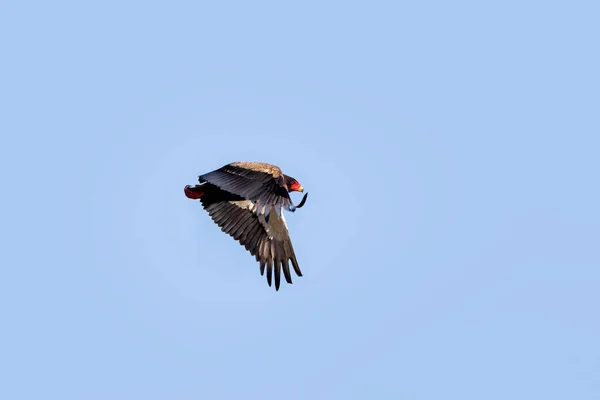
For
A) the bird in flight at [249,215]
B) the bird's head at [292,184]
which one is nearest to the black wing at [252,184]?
the bird in flight at [249,215]

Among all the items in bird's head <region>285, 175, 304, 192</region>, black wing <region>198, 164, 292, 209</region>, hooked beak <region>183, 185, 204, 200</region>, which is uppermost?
hooked beak <region>183, 185, 204, 200</region>

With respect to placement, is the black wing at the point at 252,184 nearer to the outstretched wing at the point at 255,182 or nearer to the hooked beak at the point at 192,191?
the outstretched wing at the point at 255,182

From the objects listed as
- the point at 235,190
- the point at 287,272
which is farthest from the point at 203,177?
the point at 287,272

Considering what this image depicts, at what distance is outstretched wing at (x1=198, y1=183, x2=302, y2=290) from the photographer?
29719 mm

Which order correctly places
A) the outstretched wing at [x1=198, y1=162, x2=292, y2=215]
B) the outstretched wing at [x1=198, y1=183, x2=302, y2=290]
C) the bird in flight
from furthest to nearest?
1. the outstretched wing at [x1=198, y1=183, x2=302, y2=290]
2. the bird in flight
3. the outstretched wing at [x1=198, y1=162, x2=292, y2=215]

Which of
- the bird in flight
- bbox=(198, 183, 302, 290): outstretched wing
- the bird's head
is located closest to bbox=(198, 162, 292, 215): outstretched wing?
the bird in flight

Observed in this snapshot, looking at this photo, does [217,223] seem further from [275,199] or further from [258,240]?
[275,199]

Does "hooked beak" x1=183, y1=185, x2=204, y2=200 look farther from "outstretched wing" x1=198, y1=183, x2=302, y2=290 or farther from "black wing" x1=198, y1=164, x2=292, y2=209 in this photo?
"black wing" x1=198, y1=164, x2=292, y2=209

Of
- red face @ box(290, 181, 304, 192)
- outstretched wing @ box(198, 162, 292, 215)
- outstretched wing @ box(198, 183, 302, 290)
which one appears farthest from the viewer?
outstretched wing @ box(198, 183, 302, 290)

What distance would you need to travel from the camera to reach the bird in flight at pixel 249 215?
89.8ft

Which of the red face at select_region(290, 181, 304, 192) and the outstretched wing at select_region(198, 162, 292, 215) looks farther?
the red face at select_region(290, 181, 304, 192)

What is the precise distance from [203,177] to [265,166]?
5.38 feet

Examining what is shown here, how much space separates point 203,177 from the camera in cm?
2791

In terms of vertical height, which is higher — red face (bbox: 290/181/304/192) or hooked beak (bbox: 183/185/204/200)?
hooked beak (bbox: 183/185/204/200)
